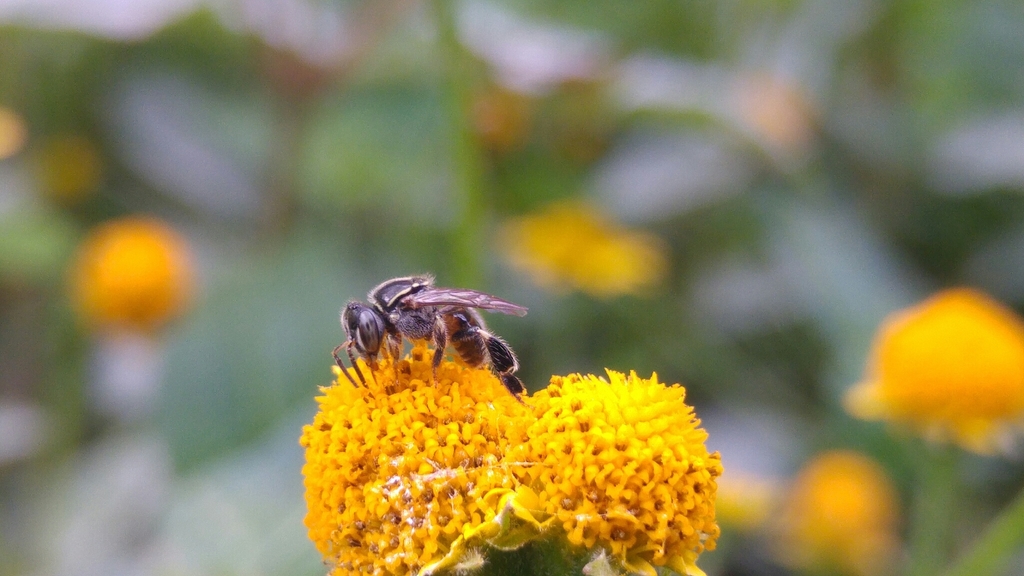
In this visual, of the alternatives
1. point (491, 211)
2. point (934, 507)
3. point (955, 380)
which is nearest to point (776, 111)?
point (491, 211)

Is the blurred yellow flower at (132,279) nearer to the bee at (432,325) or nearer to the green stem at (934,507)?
the bee at (432,325)

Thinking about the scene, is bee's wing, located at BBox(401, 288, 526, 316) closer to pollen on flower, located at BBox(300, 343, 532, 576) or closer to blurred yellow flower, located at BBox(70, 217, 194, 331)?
pollen on flower, located at BBox(300, 343, 532, 576)

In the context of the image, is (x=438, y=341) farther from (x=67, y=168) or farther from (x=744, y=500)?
(x=67, y=168)

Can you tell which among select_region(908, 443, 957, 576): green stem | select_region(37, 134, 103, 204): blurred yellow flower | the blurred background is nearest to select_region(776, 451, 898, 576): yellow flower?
the blurred background

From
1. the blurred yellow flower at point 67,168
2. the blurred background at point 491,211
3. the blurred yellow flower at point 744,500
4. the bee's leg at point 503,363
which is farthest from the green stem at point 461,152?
the blurred yellow flower at point 67,168

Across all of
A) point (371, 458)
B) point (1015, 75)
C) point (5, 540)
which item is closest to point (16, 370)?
point (5, 540)

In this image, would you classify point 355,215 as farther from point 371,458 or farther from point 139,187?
point 371,458
